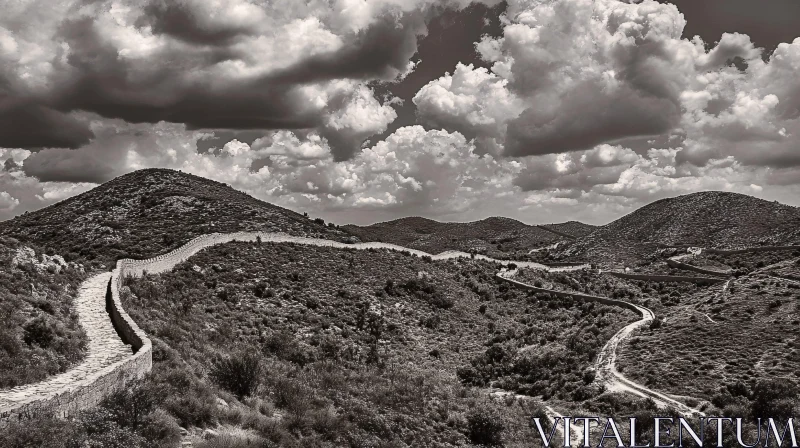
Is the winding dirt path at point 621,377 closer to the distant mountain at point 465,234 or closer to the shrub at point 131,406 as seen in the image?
the shrub at point 131,406

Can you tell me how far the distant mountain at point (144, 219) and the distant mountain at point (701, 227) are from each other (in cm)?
6028

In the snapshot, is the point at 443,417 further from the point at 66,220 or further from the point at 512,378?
the point at 66,220

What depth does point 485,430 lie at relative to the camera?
18.7 m

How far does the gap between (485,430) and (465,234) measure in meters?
131

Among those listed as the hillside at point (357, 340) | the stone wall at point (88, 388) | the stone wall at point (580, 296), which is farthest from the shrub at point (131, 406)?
the stone wall at point (580, 296)

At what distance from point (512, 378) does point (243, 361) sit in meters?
18.7

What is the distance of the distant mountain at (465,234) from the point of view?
125375mm

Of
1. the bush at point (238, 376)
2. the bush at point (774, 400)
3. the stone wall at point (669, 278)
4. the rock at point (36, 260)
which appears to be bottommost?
the bush at point (774, 400)

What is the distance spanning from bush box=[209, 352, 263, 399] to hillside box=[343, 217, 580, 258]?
9921cm

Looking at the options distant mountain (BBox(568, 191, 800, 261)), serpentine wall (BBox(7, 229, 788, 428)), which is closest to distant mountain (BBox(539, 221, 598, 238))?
distant mountain (BBox(568, 191, 800, 261))

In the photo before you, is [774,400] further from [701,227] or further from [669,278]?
[701,227]

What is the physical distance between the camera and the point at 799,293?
1362 inches

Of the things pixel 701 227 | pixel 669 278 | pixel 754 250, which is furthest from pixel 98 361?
pixel 701 227

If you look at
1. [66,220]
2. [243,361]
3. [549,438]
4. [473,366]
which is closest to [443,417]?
[549,438]
